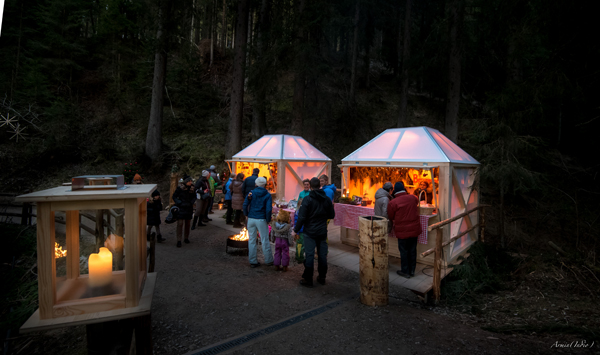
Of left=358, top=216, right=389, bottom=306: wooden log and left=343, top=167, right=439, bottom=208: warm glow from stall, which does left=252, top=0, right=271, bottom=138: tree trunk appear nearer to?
left=343, top=167, right=439, bottom=208: warm glow from stall

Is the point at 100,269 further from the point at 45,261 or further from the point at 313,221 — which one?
the point at 313,221

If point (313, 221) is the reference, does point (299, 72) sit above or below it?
above

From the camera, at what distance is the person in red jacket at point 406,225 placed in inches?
230

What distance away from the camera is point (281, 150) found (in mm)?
11039

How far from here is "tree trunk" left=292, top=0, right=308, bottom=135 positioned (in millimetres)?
12412

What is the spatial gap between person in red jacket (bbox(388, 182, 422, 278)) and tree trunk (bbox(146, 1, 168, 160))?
42.3ft

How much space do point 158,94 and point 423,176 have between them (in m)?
12.7

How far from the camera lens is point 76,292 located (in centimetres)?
227

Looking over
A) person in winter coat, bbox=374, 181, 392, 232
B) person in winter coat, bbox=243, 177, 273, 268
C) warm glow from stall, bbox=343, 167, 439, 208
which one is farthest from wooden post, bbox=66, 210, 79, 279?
warm glow from stall, bbox=343, 167, 439, 208

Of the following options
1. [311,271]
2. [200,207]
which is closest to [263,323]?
[311,271]

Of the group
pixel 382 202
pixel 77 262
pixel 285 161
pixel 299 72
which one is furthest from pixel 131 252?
pixel 299 72

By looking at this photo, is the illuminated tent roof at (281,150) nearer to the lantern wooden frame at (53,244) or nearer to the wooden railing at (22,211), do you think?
the wooden railing at (22,211)

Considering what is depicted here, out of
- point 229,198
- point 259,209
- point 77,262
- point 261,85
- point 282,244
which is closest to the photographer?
point 77,262

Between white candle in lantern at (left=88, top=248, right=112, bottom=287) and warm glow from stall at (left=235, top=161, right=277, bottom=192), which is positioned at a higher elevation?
warm glow from stall at (left=235, top=161, right=277, bottom=192)
